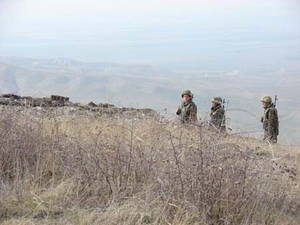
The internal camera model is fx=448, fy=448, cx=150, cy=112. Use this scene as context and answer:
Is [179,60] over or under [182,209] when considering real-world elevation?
over

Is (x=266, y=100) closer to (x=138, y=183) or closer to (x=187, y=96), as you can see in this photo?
(x=187, y=96)

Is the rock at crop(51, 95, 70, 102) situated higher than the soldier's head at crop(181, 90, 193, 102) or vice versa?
the soldier's head at crop(181, 90, 193, 102)

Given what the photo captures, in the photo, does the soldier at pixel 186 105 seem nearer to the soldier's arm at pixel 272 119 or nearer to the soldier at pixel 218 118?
the soldier at pixel 218 118

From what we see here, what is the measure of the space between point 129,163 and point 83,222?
84 centimetres

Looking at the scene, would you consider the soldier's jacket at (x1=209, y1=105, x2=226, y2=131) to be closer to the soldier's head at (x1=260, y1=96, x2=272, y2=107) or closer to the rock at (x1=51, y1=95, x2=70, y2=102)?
the soldier's head at (x1=260, y1=96, x2=272, y2=107)

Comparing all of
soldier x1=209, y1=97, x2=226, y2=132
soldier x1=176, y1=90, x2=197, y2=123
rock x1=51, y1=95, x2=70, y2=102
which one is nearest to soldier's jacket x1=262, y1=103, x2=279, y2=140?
soldier x1=209, y1=97, x2=226, y2=132

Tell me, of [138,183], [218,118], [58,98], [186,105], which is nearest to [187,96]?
[186,105]

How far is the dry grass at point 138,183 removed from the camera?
12.3 feet

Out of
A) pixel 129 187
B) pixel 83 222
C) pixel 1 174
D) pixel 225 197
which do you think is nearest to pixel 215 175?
pixel 225 197

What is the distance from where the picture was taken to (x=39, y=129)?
5.37 meters

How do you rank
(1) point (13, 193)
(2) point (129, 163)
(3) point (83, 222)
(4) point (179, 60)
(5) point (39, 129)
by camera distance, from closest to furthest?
(3) point (83, 222)
(1) point (13, 193)
(2) point (129, 163)
(5) point (39, 129)
(4) point (179, 60)

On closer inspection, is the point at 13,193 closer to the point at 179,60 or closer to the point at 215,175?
the point at 215,175

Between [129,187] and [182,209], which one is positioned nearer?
[182,209]

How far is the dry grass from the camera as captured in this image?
12.3 ft
